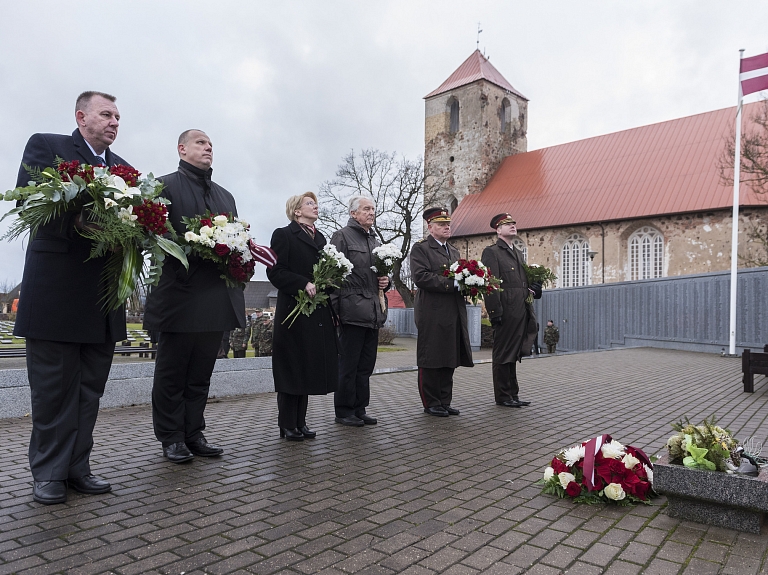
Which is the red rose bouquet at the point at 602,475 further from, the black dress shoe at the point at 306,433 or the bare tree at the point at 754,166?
the bare tree at the point at 754,166

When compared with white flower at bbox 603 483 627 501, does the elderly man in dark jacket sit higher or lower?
higher

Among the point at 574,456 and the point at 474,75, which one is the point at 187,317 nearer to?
the point at 574,456

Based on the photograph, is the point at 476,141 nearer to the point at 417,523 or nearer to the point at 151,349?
the point at 151,349

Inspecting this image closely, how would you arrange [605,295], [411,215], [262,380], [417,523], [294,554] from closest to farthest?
[294,554]
[417,523]
[262,380]
[605,295]
[411,215]

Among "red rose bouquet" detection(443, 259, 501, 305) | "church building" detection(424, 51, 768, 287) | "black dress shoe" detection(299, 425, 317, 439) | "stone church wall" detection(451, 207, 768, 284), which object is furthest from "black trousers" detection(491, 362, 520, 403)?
"church building" detection(424, 51, 768, 287)

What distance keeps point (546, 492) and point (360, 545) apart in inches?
56.5

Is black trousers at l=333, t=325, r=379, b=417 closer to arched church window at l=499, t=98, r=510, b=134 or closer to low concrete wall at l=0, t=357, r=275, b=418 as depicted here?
low concrete wall at l=0, t=357, r=275, b=418

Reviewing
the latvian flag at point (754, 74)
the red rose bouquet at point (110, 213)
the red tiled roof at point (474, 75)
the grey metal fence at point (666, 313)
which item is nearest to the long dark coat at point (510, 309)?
the red rose bouquet at point (110, 213)

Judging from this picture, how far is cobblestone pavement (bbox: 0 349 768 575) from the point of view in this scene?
282cm

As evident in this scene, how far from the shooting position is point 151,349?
8852 mm

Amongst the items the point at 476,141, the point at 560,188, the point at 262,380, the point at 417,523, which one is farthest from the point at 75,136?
the point at 476,141

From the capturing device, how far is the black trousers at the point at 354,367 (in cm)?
603

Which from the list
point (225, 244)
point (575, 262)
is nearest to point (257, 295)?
point (575, 262)

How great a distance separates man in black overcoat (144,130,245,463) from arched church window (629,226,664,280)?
33464mm
